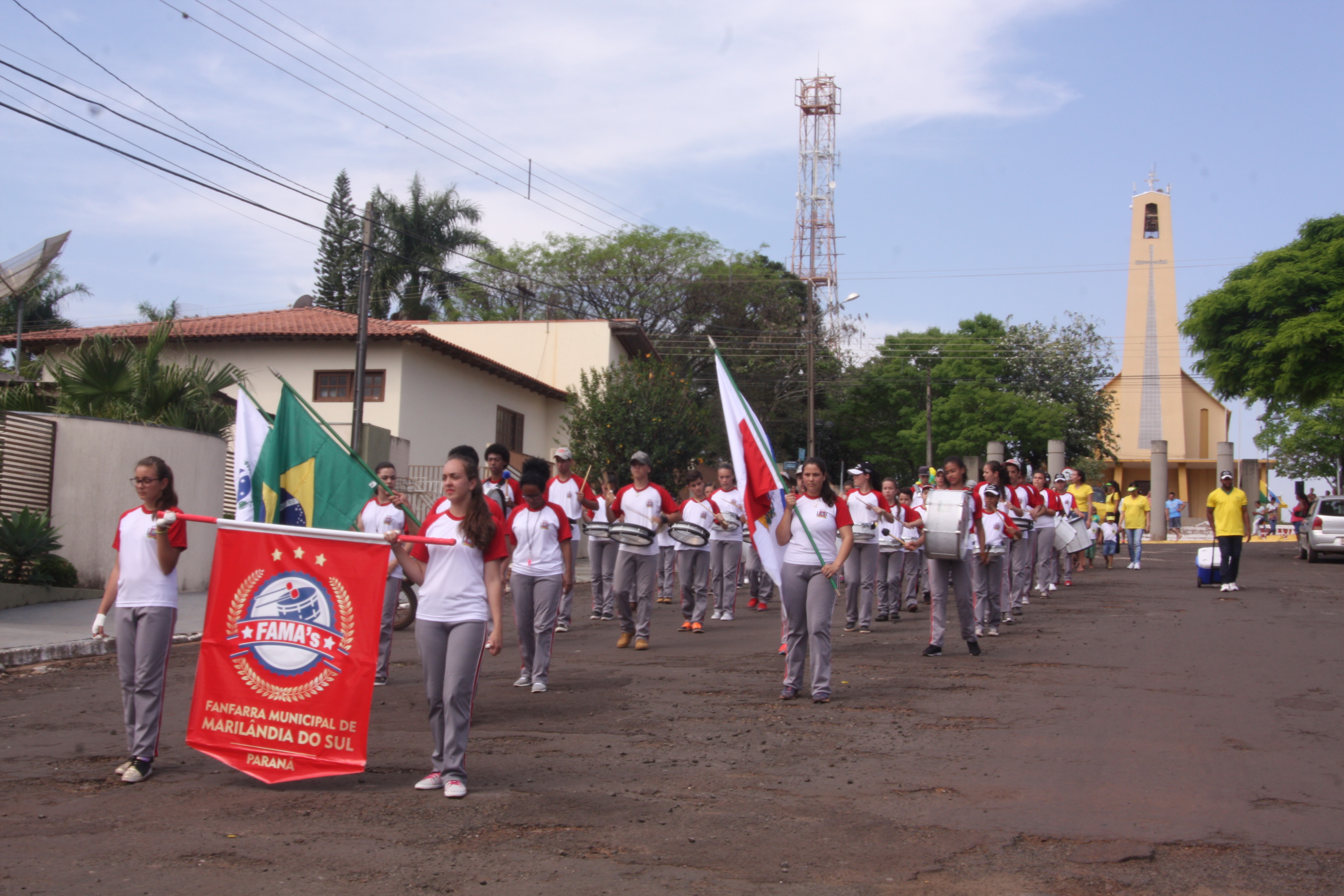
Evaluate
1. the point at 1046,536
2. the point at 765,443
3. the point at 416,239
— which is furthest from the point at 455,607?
the point at 416,239

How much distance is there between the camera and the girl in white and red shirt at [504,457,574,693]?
9.27 metres

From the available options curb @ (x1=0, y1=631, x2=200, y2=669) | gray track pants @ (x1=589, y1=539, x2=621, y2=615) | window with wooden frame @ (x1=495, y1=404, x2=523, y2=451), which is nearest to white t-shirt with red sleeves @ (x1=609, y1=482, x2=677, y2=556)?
gray track pants @ (x1=589, y1=539, x2=621, y2=615)

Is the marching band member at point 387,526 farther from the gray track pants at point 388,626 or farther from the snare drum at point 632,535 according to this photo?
the snare drum at point 632,535

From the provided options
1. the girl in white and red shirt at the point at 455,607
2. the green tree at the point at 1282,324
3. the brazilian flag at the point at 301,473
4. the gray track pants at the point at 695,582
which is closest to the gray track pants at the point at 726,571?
the gray track pants at the point at 695,582

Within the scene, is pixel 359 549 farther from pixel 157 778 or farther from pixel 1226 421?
pixel 1226 421

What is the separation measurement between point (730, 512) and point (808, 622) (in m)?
6.81

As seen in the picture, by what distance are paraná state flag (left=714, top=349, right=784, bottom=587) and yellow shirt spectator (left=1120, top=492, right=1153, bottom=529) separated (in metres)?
16.9

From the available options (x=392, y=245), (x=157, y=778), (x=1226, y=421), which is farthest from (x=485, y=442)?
(x=1226, y=421)

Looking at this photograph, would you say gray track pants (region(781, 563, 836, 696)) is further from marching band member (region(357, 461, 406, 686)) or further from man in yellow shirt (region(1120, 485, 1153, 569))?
man in yellow shirt (region(1120, 485, 1153, 569))

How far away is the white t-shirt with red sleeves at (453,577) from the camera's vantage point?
6.06 metres

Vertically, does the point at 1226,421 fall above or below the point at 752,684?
above

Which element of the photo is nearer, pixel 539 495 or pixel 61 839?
pixel 61 839

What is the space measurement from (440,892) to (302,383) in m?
26.0

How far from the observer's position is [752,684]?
9492 mm
